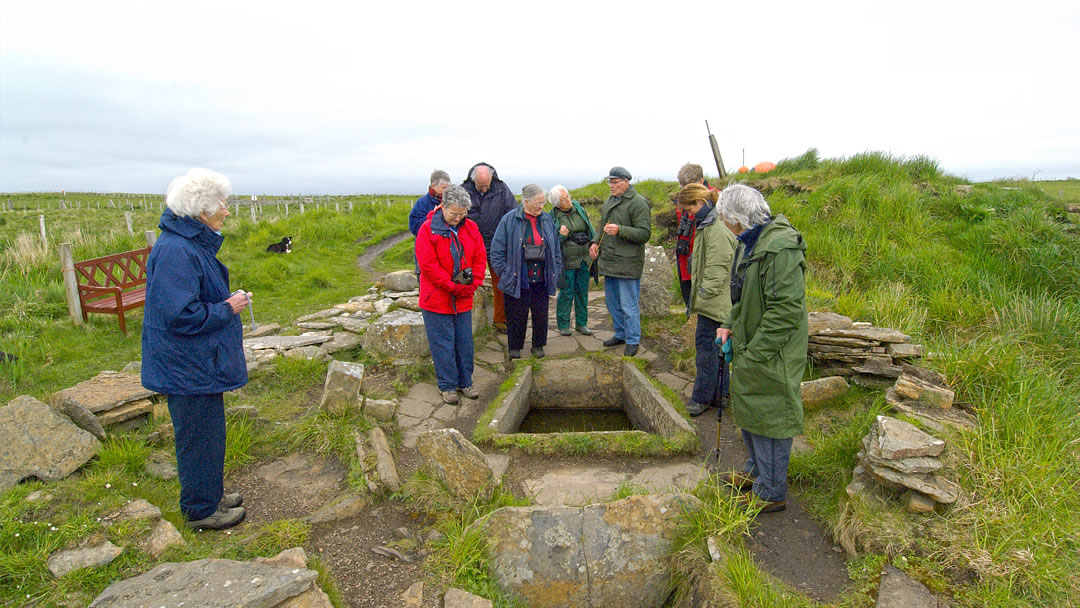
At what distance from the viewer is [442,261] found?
4.82 meters

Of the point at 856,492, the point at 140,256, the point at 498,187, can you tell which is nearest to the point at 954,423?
the point at 856,492

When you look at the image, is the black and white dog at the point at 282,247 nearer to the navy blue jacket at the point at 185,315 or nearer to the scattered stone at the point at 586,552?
the navy blue jacket at the point at 185,315

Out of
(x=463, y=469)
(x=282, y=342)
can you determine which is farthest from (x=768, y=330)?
(x=282, y=342)

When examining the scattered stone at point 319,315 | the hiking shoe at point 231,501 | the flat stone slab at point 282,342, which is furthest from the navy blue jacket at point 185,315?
the scattered stone at point 319,315

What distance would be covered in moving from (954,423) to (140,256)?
33.5 feet

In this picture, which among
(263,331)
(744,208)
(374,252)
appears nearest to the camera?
(744,208)

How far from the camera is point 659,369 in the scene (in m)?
5.91

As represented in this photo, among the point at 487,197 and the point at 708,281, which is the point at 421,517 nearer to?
the point at 708,281

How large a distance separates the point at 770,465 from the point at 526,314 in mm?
3197

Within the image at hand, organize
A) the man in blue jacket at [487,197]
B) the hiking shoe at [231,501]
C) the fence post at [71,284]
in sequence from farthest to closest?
the fence post at [71,284], the man in blue jacket at [487,197], the hiking shoe at [231,501]

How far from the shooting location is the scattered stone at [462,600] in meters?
2.79

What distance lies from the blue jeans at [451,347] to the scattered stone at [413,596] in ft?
7.94

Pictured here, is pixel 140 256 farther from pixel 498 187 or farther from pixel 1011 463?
pixel 1011 463

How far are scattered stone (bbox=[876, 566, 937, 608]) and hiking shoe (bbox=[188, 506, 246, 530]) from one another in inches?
145
